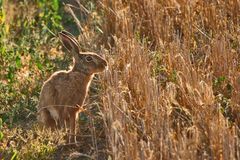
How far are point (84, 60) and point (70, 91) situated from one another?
1.07 feet

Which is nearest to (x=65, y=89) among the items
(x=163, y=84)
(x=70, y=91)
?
(x=70, y=91)

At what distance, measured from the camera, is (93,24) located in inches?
387

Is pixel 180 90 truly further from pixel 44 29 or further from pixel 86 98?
pixel 44 29

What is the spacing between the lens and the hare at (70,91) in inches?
294

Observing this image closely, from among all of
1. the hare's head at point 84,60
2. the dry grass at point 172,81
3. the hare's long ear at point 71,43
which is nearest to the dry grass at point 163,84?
the dry grass at point 172,81

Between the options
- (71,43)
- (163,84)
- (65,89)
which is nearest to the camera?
(65,89)

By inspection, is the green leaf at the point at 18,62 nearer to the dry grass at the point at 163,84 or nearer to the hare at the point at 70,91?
the dry grass at the point at 163,84

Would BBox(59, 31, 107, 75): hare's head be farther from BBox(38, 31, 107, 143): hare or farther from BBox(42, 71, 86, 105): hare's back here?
BBox(42, 71, 86, 105): hare's back

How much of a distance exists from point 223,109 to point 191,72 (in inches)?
17.7

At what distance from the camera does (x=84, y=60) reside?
7559 mm

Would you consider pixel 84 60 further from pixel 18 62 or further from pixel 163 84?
pixel 18 62

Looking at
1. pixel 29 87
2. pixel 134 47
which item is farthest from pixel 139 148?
pixel 29 87

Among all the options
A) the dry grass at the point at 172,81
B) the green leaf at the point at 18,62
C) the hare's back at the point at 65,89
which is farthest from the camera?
the green leaf at the point at 18,62

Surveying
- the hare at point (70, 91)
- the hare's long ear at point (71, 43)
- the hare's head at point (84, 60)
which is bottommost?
the hare at point (70, 91)
